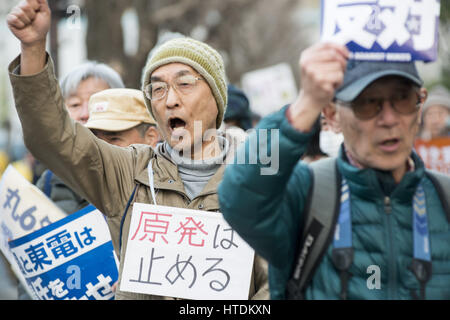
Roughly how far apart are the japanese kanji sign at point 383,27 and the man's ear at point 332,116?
0.33 m

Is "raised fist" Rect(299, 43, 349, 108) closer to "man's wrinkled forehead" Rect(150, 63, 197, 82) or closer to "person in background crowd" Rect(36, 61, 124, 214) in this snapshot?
"man's wrinkled forehead" Rect(150, 63, 197, 82)

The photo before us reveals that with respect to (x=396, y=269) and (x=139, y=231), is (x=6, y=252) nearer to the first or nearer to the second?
(x=139, y=231)

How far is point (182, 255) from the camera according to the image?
3578mm

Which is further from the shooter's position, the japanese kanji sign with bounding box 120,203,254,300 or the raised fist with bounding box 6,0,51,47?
the japanese kanji sign with bounding box 120,203,254,300

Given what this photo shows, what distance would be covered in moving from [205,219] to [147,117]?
4.91ft

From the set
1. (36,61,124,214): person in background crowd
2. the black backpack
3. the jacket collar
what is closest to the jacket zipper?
the black backpack

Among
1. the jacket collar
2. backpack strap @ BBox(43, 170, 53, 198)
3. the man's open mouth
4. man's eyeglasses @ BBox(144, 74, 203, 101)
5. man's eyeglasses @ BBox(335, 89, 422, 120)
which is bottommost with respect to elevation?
backpack strap @ BBox(43, 170, 53, 198)

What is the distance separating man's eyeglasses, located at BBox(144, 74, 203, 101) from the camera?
3871 mm

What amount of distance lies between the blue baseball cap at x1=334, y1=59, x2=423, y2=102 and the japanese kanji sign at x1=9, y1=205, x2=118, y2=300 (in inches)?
80.8

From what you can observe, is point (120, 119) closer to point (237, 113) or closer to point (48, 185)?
point (48, 185)

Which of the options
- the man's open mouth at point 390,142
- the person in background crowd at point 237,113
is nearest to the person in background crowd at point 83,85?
the person in background crowd at point 237,113

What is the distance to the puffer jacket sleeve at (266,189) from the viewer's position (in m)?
2.45
